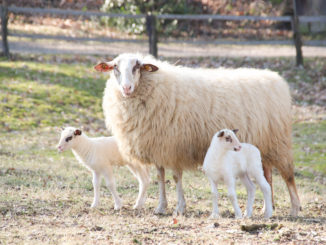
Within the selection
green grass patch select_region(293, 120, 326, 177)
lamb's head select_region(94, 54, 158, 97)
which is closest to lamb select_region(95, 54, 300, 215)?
lamb's head select_region(94, 54, 158, 97)

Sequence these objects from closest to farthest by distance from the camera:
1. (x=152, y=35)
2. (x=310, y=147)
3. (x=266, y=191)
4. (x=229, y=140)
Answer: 1. (x=229, y=140)
2. (x=266, y=191)
3. (x=310, y=147)
4. (x=152, y=35)

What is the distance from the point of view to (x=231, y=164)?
6.50 m

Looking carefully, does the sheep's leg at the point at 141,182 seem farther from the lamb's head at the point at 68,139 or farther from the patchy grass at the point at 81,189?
the lamb's head at the point at 68,139

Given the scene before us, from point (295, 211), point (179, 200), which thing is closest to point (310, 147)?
point (295, 211)

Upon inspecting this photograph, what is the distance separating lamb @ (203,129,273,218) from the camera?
6.32 meters

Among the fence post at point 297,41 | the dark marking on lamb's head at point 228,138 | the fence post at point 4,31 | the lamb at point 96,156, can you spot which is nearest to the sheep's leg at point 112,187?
the lamb at point 96,156

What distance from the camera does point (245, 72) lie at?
816 centimetres

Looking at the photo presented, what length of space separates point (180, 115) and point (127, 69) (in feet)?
3.15

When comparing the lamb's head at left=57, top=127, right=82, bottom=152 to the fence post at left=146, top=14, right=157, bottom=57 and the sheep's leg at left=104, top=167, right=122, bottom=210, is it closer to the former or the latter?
the sheep's leg at left=104, top=167, right=122, bottom=210

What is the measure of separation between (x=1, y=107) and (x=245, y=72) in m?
7.57

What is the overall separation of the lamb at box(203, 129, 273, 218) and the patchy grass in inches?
10.4

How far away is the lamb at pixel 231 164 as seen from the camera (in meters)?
6.32

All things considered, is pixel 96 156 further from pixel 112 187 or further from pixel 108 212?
pixel 108 212

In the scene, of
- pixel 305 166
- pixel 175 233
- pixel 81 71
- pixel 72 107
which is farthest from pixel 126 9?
pixel 175 233
